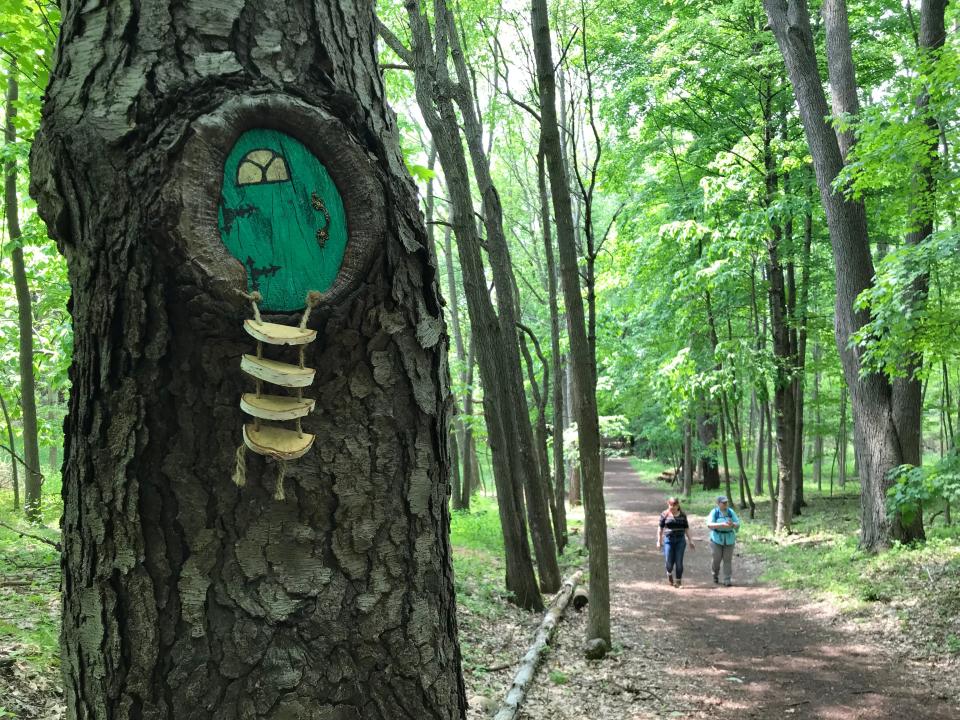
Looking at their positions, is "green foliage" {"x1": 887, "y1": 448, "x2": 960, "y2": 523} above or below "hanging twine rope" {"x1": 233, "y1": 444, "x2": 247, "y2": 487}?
below

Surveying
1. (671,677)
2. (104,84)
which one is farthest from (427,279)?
(671,677)

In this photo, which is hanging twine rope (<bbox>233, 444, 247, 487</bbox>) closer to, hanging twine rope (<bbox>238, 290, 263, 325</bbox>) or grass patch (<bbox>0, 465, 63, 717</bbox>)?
hanging twine rope (<bbox>238, 290, 263, 325</bbox>)

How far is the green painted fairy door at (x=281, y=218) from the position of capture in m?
1.40

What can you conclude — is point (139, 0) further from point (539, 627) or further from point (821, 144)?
point (821, 144)

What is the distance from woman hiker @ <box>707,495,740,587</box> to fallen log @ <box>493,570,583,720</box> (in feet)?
8.41

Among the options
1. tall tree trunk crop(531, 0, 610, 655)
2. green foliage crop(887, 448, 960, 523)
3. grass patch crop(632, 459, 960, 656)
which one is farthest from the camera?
grass patch crop(632, 459, 960, 656)

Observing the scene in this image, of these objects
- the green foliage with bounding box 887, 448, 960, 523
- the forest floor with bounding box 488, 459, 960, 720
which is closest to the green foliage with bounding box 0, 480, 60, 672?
the forest floor with bounding box 488, 459, 960, 720

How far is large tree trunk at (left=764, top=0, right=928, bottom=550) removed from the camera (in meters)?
10.6

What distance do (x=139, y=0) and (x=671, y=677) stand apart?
23.5 feet

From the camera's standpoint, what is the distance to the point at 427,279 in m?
1.54

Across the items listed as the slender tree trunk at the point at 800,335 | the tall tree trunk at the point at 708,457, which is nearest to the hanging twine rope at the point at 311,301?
the slender tree trunk at the point at 800,335

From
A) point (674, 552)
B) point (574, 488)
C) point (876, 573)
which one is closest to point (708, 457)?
point (574, 488)

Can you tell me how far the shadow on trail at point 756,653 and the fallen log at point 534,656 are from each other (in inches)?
29.4

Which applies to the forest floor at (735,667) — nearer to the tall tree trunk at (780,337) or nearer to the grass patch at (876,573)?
the grass patch at (876,573)
